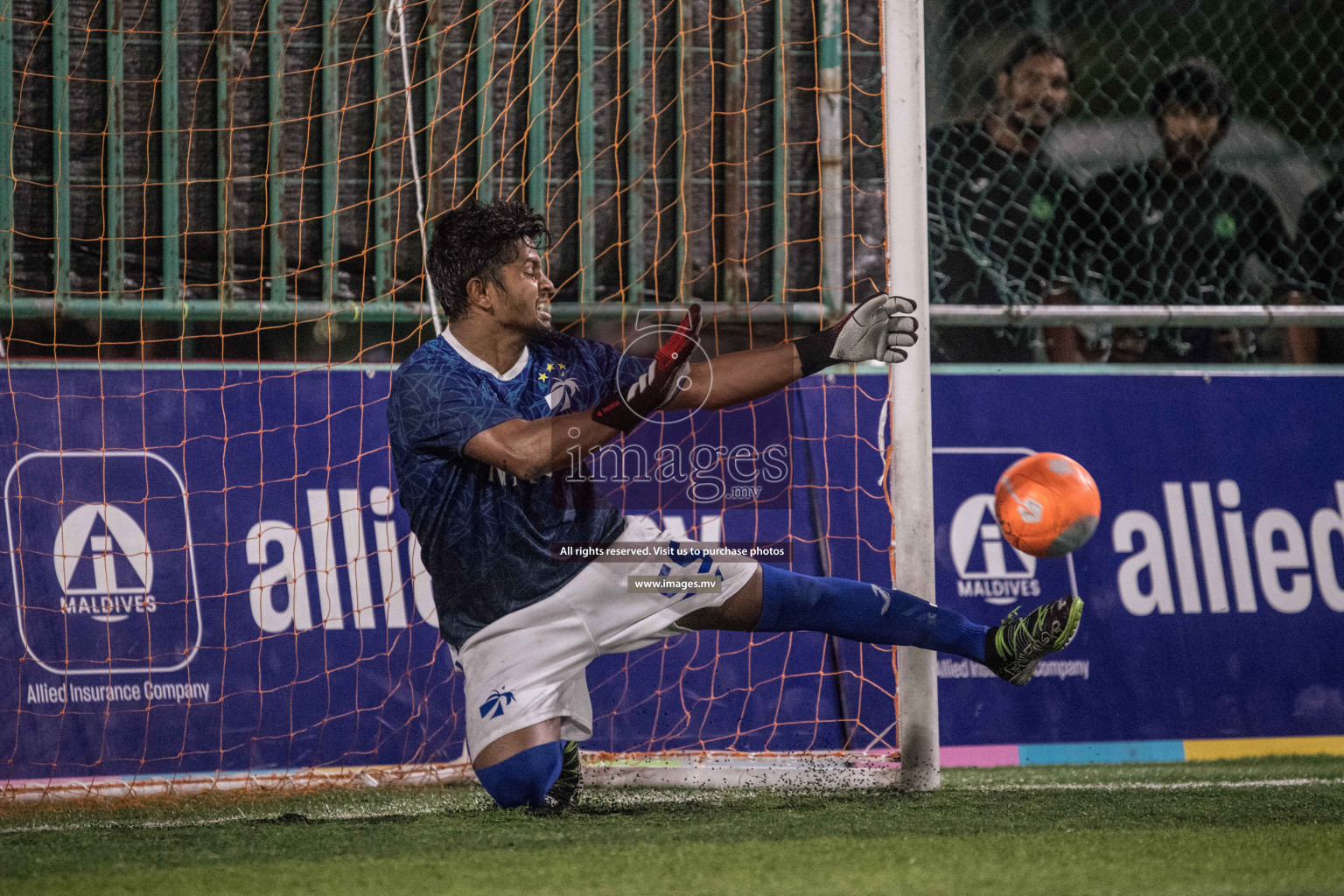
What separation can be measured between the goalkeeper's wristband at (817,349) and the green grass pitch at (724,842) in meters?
1.17

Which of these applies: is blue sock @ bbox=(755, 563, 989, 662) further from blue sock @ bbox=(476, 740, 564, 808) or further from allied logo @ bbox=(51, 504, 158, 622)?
allied logo @ bbox=(51, 504, 158, 622)

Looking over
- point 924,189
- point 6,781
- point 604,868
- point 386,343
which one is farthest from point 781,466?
point 6,781

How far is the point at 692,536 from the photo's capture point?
4426 mm

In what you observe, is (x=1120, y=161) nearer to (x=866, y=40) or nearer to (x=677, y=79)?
(x=866, y=40)

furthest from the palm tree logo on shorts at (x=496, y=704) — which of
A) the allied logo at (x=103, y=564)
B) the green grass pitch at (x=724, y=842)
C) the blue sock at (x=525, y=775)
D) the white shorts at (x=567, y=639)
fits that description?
the allied logo at (x=103, y=564)

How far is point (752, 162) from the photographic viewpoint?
471 cm

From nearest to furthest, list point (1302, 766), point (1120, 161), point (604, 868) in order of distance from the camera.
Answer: point (604, 868)
point (1302, 766)
point (1120, 161)

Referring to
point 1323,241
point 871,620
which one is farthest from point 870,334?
point 1323,241

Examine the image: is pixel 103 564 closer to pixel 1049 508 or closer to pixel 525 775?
pixel 525 775

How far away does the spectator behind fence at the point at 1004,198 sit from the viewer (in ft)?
15.4

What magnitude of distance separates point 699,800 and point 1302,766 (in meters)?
1.99

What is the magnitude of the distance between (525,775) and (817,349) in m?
1.34

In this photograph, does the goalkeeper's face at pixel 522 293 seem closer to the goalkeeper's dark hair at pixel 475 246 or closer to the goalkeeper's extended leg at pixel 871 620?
the goalkeeper's dark hair at pixel 475 246

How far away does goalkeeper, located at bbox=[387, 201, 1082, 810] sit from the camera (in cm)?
360
